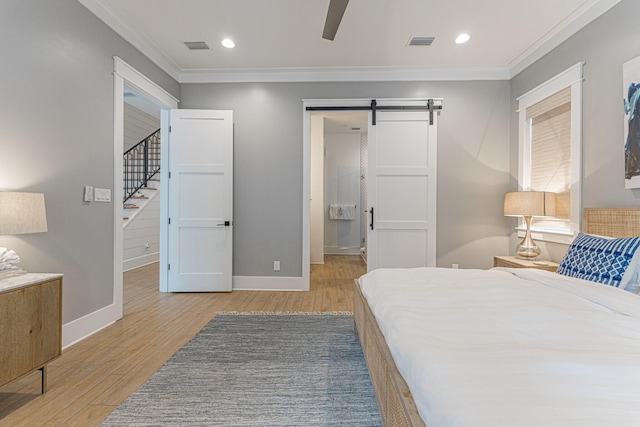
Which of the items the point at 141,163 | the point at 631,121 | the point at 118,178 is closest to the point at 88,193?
the point at 118,178

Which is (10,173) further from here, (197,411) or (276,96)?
(276,96)

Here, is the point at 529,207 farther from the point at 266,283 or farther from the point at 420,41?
the point at 266,283

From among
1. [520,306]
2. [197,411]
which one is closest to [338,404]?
[197,411]

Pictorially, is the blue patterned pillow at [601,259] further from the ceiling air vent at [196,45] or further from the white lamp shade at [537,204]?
the ceiling air vent at [196,45]

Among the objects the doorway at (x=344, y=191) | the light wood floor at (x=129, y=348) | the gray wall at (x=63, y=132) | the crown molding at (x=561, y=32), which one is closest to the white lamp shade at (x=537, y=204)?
the crown molding at (x=561, y=32)

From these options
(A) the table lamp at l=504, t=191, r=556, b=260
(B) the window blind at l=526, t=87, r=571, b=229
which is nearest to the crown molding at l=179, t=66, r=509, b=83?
(B) the window blind at l=526, t=87, r=571, b=229

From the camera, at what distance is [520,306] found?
153 centimetres

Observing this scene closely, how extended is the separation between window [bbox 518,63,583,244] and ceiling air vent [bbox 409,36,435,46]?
1.29 meters

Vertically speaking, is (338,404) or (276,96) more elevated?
(276,96)

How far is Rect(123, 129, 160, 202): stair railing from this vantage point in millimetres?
7227

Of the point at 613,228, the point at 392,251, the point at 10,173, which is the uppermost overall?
the point at 10,173

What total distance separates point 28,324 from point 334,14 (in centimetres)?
253

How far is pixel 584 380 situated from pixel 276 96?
4.17 m

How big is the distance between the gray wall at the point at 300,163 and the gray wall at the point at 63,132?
1.55 meters
